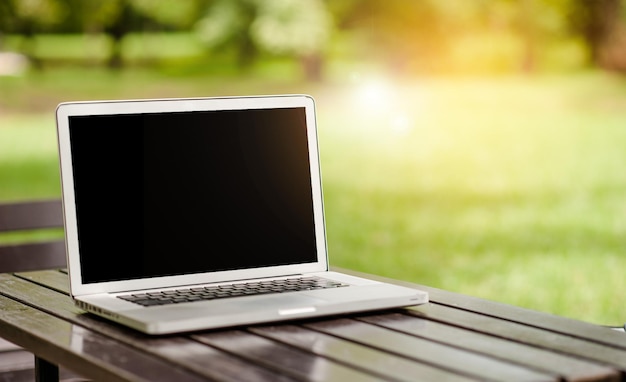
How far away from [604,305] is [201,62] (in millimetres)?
13020

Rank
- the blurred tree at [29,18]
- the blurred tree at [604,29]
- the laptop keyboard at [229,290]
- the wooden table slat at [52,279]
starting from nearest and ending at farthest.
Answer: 1. the laptop keyboard at [229,290]
2. the wooden table slat at [52,279]
3. the blurred tree at [604,29]
4. the blurred tree at [29,18]

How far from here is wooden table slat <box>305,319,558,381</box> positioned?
5.13 ft

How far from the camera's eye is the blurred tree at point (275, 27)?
1745cm

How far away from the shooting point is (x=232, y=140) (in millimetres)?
2174

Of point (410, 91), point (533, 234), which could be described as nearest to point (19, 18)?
point (410, 91)

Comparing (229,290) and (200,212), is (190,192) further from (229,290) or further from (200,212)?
(229,290)

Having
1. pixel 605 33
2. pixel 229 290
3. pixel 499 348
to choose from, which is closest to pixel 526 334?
pixel 499 348

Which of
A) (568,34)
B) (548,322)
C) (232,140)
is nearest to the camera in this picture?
(548,322)

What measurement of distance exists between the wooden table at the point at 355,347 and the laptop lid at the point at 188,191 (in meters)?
0.15

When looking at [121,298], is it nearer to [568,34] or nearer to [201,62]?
[568,34]

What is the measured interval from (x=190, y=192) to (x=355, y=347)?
537 millimetres

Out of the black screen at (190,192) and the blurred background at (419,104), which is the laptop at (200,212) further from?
the blurred background at (419,104)

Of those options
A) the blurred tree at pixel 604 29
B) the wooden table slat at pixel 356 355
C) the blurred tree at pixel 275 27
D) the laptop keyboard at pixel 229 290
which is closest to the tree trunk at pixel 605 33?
the blurred tree at pixel 604 29

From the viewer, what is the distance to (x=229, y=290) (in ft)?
6.71
